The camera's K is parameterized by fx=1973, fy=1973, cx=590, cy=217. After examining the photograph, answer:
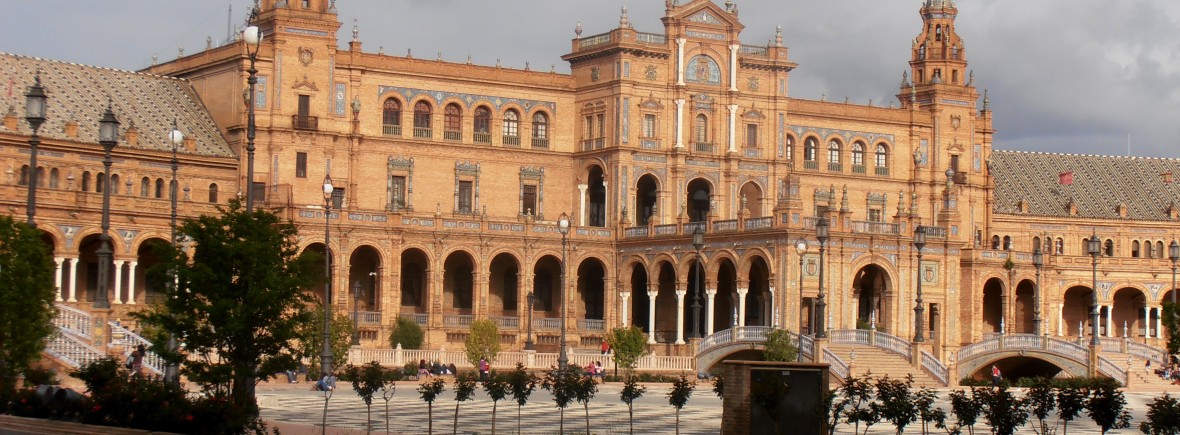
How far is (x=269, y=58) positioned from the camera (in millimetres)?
83688

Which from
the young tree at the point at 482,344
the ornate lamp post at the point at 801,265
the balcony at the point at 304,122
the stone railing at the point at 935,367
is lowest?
the stone railing at the point at 935,367

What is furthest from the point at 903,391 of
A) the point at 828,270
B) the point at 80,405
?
the point at 828,270

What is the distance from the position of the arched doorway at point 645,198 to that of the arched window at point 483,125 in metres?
7.39

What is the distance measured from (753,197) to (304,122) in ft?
74.9

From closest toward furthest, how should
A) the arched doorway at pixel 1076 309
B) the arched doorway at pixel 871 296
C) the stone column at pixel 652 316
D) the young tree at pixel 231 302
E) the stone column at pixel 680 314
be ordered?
1. the young tree at pixel 231 302
2. the stone column at pixel 680 314
3. the arched doorway at pixel 871 296
4. the stone column at pixel 652 316
5. the arched doorway at pixel 1076 309

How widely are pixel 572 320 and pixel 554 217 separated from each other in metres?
6.34

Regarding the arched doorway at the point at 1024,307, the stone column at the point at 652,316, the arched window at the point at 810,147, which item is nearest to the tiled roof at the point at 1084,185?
the arched doorway at the point at 1024,307

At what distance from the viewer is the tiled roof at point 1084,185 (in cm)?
11194

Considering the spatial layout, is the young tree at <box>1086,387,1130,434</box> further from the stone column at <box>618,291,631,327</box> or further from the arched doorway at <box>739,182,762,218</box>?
the arched doorway at <box>739,182,762,218</box>

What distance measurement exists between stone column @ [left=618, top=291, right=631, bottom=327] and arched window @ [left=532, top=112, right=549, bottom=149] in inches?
327

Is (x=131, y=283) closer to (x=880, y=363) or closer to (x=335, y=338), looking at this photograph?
(x=335, y=338)

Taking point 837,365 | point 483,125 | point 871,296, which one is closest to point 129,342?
point 837,365

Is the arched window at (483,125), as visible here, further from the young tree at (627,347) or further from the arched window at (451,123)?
the young tree at (627,347)

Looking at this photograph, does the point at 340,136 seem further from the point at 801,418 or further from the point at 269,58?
the point at 801,418
